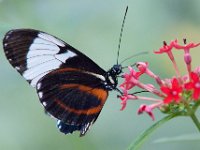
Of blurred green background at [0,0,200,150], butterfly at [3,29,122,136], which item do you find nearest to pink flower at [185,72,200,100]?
butterfly at [3,29,122,136]

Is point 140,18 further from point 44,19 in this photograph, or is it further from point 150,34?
point 44,19

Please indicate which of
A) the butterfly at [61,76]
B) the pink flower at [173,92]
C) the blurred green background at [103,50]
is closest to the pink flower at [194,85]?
the pink flower at [173,92]

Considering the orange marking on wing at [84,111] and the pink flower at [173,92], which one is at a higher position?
the pink flower at [173,92]

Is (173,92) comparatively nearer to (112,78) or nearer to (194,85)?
(194,85)

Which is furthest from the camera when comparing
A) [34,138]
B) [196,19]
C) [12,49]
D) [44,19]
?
[196,19]

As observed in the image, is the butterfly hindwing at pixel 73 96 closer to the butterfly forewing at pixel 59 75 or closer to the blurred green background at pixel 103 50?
the butterfly forewing at pixel 59 75

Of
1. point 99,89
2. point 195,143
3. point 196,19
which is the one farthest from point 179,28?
point 99,89
